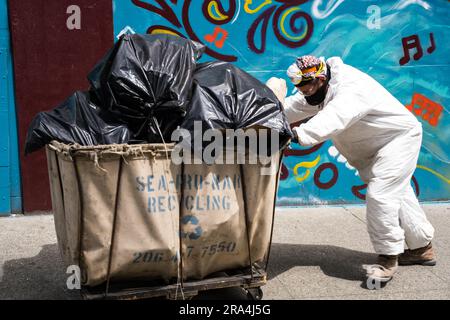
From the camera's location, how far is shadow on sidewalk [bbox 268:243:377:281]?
4414 mm

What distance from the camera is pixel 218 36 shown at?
18.6 feet

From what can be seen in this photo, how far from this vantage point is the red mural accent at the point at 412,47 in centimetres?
594

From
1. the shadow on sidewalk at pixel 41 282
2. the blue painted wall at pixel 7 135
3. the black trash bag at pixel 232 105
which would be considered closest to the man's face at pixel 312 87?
the black trash bag at pixel 232 105

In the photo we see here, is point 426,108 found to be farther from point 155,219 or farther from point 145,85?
point 155,219

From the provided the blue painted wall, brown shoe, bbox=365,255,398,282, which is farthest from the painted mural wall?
brown shoe, bbox=365,255,398,282

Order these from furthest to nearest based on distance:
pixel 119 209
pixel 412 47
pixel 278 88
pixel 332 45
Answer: pixel 412 47
pixel 332 45
pixel 278 88
pixel 119 209

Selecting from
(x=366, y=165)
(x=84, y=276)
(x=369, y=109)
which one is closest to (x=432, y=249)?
(x=366, y=165)

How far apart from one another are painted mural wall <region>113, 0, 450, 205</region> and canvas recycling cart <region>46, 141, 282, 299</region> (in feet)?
7.93

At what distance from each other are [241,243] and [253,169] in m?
0.44

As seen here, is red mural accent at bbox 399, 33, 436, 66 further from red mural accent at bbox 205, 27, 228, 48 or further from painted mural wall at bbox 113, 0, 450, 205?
red mural accent at bbox 205, 27, 228, 48

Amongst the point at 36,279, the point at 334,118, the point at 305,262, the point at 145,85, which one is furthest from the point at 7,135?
the point at 334,118

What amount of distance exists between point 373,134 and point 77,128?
2031 millimetres

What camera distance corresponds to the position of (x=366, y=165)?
14.2 feet
